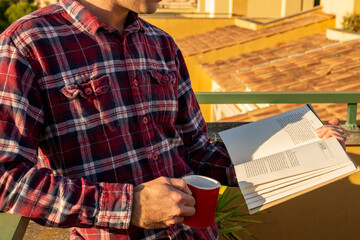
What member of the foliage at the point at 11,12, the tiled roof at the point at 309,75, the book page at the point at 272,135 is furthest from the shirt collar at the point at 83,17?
the foliage at the point at 11,12

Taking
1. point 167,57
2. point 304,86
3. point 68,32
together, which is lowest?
point 304,86

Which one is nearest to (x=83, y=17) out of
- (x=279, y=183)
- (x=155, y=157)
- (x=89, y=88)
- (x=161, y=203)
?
(x=89, y=88)

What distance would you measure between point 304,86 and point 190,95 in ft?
20.3

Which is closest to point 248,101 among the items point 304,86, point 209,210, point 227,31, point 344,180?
point 344,180

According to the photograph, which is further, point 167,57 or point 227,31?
point 227,31

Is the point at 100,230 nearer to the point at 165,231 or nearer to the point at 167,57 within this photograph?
the point at 165,231

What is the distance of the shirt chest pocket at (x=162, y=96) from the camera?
1571 millimetres

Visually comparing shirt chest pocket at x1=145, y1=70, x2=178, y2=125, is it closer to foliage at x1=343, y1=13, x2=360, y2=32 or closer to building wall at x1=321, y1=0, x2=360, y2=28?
foliage at x1=343, y1=13, x2=360, y2=32

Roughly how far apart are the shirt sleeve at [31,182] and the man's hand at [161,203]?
0.10 feet

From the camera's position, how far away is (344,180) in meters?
2.81

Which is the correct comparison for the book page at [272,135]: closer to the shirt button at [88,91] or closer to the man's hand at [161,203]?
the man's hand at [161,203]

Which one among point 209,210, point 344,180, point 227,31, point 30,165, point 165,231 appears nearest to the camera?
point 30,165

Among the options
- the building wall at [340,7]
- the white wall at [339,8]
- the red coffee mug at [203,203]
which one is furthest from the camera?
the white wall at [339,8]

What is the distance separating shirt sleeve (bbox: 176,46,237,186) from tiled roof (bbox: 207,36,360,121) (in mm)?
4437
